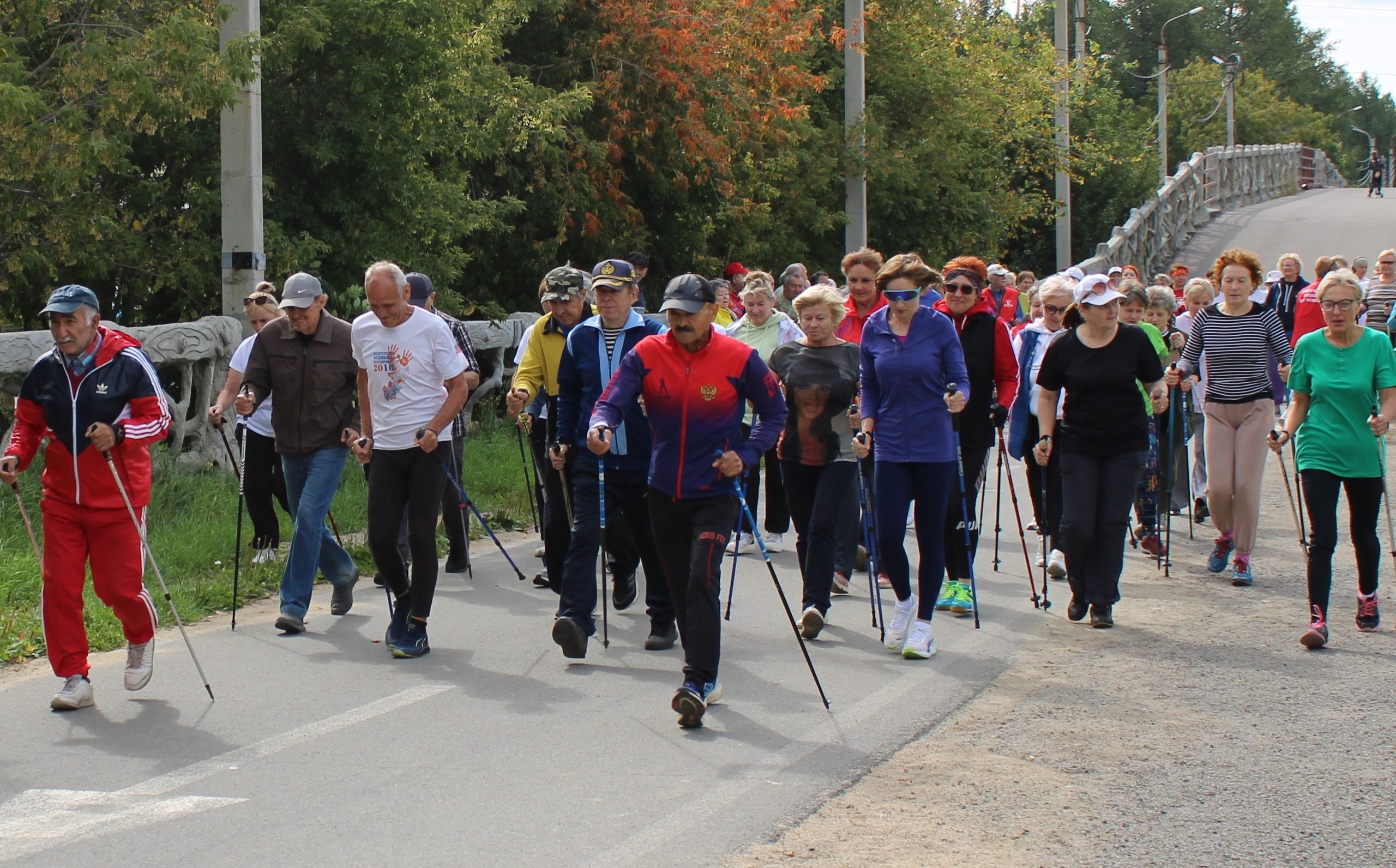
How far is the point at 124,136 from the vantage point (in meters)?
12.0

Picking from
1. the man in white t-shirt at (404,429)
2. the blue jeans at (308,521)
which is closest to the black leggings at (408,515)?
the man in white t-shirt at (404,429)

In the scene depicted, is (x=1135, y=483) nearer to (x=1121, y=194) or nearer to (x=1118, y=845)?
(x=1118, y=845)

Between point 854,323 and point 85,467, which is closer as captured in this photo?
point 85,467

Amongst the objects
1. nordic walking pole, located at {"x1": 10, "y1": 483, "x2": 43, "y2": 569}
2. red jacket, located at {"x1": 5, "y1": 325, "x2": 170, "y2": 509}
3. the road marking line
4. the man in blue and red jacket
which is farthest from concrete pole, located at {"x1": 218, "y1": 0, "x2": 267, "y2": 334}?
the road marking line

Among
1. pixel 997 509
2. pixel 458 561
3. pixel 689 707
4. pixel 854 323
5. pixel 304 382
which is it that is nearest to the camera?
pixel 689 707

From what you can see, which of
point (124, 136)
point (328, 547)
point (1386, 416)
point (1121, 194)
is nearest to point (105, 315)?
point (124, 136)

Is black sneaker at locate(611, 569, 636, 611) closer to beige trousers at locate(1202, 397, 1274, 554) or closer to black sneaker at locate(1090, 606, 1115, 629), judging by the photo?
black sneaker at locate(1090, 606, 1115, 629)

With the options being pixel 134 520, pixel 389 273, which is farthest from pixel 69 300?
pixel 389 273

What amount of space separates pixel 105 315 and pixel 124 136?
2.42 metres

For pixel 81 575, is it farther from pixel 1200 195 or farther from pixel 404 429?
pixel 1200 195

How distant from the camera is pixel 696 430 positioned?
6711mm

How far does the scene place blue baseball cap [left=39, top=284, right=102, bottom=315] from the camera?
6.88m

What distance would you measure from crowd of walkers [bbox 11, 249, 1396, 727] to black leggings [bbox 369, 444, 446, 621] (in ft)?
0.04

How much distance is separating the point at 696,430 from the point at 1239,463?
4.71 metres
